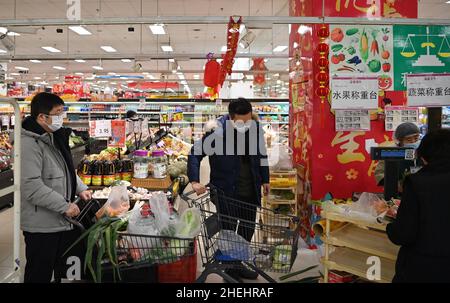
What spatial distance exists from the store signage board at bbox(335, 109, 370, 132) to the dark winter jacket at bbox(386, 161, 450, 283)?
104 inches

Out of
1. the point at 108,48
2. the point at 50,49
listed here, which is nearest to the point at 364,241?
the point at 108,48

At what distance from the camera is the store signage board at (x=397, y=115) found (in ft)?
15.6

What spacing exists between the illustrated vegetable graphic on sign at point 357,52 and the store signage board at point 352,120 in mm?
480

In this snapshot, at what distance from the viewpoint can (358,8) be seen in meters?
4.80

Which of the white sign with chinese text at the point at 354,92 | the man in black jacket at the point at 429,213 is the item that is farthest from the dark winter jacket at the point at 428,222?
the white sign with chinese text at the point at 354,92

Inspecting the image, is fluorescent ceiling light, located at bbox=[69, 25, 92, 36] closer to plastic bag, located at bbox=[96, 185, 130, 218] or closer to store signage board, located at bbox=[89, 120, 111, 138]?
store signage board, located at bbox=[89, 120, 111, 138]

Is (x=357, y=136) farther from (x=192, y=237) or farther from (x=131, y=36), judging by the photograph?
(x=131, y=36)

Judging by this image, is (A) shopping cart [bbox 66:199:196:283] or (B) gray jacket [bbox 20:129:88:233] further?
(B) gray jacket [bbox 20:129:88:233]

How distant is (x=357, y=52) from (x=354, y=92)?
57 cm

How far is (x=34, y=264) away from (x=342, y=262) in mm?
2367

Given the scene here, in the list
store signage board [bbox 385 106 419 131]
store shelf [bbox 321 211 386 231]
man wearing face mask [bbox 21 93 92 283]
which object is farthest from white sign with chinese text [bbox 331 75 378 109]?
man wearing face mask [bbox 21 93 92 283]

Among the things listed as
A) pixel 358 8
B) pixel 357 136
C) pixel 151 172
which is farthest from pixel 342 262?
pixel 358 8

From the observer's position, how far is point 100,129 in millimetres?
5457

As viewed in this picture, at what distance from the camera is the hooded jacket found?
2793mm
